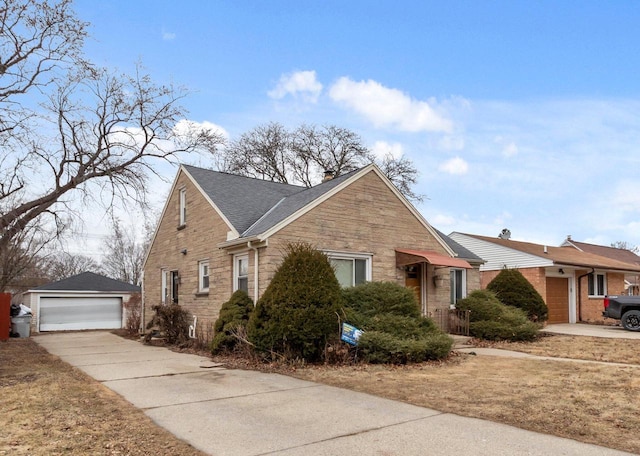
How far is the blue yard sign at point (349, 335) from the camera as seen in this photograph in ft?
35.1

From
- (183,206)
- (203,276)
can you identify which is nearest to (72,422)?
(203,276)

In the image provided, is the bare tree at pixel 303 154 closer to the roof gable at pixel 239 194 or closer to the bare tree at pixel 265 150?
the bare tree at pixel 265 150

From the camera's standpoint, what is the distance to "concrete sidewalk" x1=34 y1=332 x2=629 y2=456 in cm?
493

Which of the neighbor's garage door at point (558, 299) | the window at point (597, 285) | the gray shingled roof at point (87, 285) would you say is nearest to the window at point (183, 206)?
the gray shingled roof at point (87, 285)

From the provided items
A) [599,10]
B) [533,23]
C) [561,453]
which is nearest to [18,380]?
[561,453]

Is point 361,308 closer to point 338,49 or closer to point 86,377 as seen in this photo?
point 86,377

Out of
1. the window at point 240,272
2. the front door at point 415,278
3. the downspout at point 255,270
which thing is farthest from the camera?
the front door at point 415,278

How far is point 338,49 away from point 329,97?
2.53 m

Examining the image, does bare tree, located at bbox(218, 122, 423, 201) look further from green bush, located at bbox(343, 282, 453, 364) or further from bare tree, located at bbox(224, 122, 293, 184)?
green bush, located at bbox(343, 282, 453, 364)

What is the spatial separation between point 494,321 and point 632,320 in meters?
7.39

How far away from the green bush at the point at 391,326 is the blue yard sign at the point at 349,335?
0.11 m

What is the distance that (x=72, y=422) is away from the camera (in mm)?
5977

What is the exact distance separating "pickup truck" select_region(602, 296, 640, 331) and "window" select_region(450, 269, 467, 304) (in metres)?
6.34

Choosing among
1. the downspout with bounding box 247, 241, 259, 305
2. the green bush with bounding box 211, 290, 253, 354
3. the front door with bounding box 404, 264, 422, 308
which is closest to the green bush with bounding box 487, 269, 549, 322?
the front door with bounding box 404, 264, 422, 308
